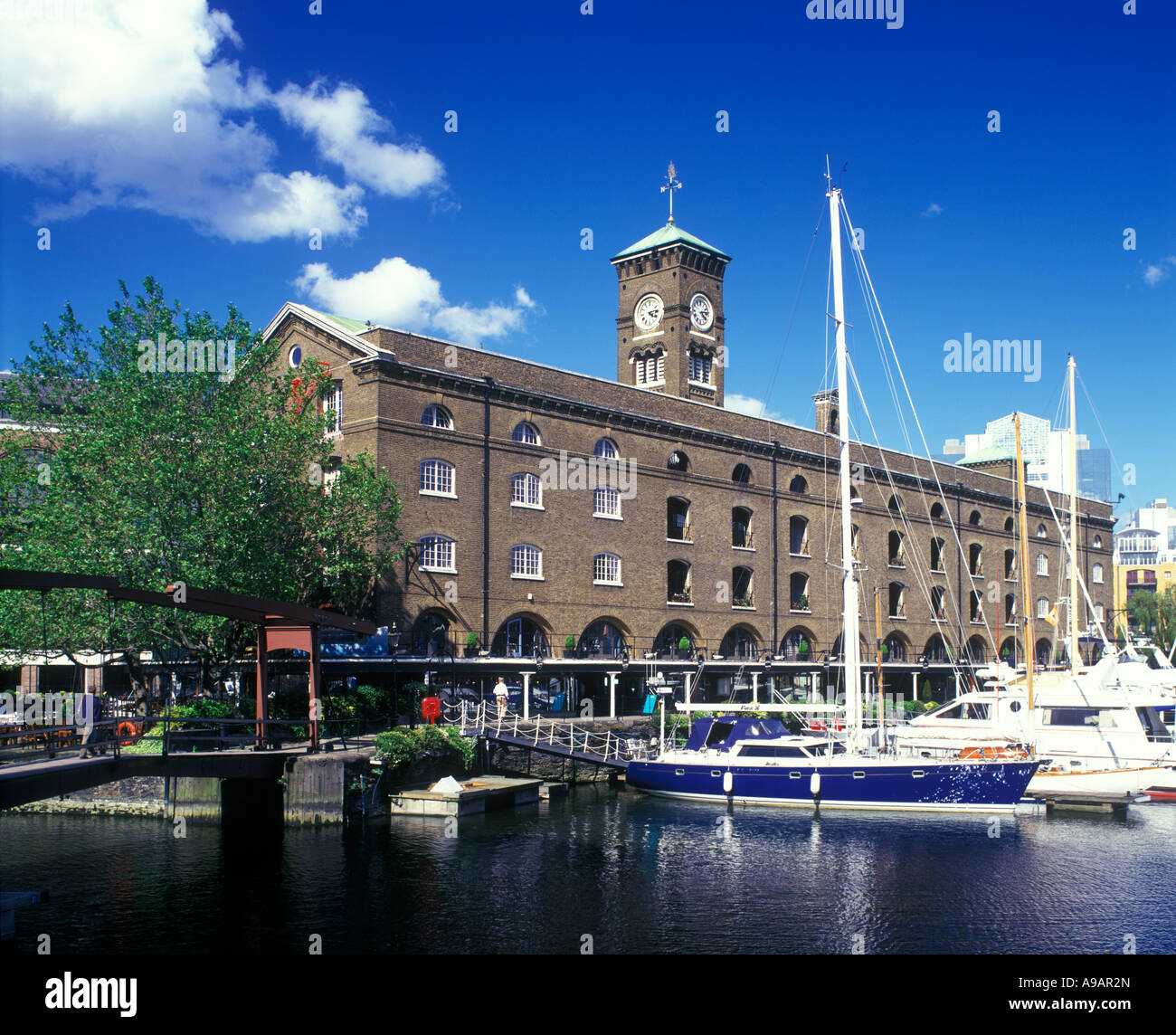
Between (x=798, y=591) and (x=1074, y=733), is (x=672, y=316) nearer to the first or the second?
(x=798, y=591)

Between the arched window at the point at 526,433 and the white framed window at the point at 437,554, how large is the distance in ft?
19.1

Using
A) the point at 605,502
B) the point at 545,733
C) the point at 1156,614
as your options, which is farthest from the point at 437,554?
the point at 1156,614

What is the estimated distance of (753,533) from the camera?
5634cm

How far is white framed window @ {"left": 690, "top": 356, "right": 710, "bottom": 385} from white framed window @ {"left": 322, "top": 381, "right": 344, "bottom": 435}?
25.3 m

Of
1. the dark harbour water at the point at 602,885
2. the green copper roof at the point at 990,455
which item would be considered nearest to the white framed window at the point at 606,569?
the dark harbour water at the point at 602,885

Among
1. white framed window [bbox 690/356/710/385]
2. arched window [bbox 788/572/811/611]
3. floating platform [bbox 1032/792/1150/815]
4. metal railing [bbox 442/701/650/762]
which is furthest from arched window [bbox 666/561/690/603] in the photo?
floating platform [bbox 1032/792/1150/815]

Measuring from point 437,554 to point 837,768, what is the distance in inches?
665

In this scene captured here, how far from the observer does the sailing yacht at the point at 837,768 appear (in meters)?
32.7

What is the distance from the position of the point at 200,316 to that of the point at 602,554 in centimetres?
2016

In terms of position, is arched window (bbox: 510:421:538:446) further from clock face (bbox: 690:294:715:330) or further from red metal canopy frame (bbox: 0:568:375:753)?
clock face (bbox: 690:294:715:330)

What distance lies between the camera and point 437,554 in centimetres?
4156

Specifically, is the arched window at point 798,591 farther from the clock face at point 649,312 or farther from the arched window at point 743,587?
the clock face at point 649,312
